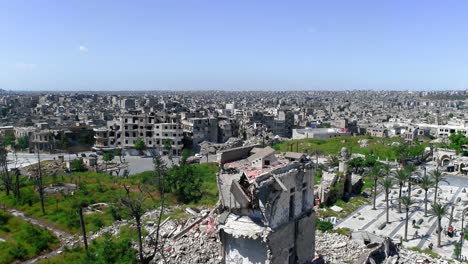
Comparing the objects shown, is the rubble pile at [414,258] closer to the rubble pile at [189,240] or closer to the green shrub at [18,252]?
the rubble pile at [189,240]

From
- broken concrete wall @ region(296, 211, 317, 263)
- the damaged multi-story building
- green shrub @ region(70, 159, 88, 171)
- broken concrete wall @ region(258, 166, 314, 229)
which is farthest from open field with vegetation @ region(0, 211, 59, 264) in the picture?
the damaged multi-story building

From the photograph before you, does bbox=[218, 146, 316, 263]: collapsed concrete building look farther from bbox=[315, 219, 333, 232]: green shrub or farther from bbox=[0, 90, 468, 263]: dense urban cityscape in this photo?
bbox=[315, 219, 333, 232]: green shrub

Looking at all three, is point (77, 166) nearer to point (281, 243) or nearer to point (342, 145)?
point (281, 243)

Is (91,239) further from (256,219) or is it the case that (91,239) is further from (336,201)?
(336,201)

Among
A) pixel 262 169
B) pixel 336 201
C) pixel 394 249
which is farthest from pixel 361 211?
pixel 262 169

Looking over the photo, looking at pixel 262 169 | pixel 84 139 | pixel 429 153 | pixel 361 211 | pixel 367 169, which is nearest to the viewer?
pixel 262 169

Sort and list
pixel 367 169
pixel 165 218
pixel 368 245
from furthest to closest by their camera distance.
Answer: pixel 367 169, pixel 165 218, pixel 368 245
